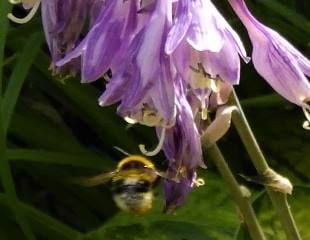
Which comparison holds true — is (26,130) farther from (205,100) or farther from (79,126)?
(205,100)

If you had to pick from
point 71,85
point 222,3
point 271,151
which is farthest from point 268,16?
point 71,85

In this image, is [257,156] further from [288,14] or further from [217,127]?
[288,14]

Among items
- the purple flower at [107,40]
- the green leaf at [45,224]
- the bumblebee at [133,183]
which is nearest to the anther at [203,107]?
the purple flower at [107,40]

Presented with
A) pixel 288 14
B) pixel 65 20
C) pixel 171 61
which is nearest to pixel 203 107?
pixel 171 61

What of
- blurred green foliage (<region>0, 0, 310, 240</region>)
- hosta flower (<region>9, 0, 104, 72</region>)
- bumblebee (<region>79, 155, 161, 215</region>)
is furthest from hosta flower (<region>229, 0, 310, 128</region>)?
blurred green foliage (<region>0, 0, 310, 240</region>)

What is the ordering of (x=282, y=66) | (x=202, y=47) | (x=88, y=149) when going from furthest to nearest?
(x=88, y=149) < (x=282, y=66) < (x=202, y=47)
